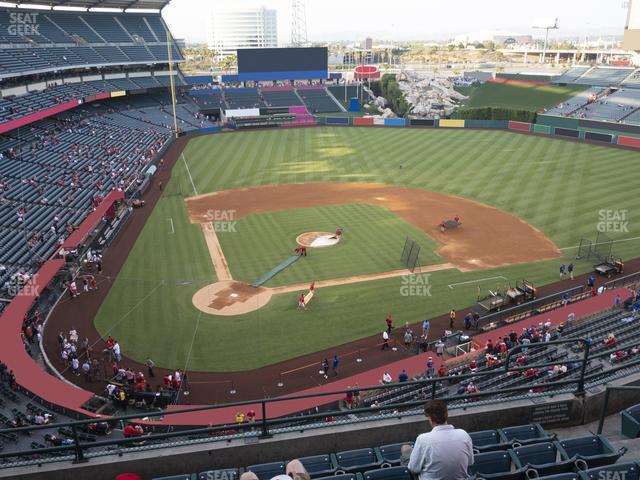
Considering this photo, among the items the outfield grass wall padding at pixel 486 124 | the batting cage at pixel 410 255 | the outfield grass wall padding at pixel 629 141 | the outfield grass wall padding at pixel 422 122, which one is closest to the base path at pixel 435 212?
the batting cage at pixel 410 255

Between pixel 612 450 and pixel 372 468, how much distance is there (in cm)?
320

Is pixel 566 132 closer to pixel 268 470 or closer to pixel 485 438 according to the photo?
pixel 485 438

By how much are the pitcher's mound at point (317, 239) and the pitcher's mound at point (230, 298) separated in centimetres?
685

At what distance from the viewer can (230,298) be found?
2714 centimetres

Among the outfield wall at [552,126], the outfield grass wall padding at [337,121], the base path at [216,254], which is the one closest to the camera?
the base path at [216,254]

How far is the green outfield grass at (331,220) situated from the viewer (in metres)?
23.8

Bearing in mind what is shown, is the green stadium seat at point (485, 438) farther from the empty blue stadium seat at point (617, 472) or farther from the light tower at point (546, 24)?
the light tower at point (546, 24)

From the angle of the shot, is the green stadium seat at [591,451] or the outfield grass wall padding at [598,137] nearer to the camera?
the green stadium seat at [591,451]

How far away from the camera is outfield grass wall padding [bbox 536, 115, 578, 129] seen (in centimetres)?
6804

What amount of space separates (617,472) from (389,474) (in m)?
2.69

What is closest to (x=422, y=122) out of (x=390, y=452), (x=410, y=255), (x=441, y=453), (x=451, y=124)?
(x=451, y=124)

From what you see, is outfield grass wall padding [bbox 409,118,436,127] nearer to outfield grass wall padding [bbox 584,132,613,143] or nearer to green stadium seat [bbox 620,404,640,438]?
outfield grass wall padding [bbox 584,132,613,143]

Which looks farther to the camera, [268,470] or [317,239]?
[317,239]

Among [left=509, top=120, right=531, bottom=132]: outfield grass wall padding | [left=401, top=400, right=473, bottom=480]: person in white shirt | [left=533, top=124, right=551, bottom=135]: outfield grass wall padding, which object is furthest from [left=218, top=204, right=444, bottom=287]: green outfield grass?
[left=509, top=120, right=531, bottom=132]: outfield grass wall padding
